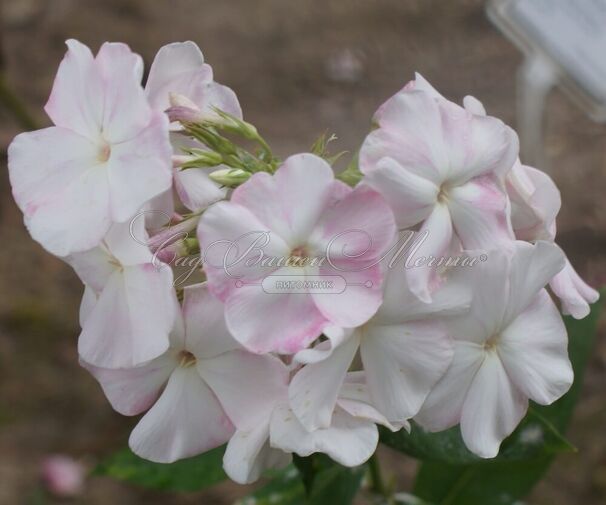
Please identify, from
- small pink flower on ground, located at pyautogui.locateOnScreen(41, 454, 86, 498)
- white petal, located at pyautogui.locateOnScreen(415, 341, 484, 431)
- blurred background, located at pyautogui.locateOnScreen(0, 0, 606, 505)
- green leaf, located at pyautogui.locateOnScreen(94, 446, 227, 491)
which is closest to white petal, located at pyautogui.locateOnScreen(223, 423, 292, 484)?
white petal, located at pyautogui.locateOnScreen(415, 341, 484, 431)

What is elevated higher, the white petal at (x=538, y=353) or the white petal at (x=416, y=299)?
the white petal at (x=416, y=299)

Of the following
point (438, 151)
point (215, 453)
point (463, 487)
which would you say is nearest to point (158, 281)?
point (438, 151)

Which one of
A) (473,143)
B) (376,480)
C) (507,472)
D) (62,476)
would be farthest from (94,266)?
(62,476)

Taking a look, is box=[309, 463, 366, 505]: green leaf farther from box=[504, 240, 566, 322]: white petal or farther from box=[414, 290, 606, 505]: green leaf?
box=[504, 240, 566, 322]: white petal

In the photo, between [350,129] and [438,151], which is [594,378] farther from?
[438,151]

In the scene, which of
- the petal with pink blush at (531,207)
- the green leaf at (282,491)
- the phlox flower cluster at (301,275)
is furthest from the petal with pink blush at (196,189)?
the green leaf at (282,491)

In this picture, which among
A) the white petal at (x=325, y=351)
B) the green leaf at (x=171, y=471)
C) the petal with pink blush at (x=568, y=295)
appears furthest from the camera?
the green leaf at (x=171, y=471)

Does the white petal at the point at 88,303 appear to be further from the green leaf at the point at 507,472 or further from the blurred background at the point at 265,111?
the blurred background at the point at 265,111
